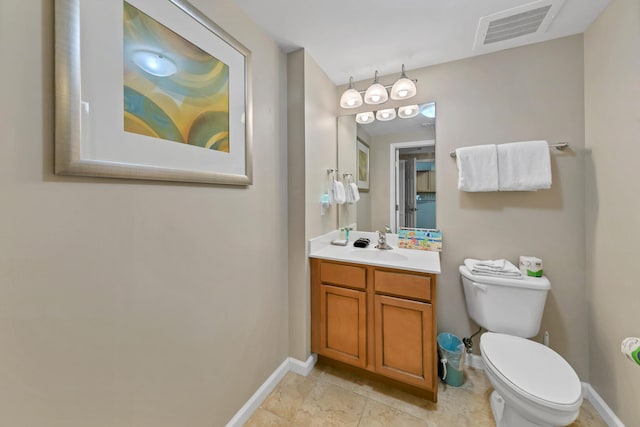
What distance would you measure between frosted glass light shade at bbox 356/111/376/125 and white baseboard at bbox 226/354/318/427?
1.97m

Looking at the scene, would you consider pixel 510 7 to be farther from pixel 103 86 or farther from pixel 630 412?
pixel 630 412

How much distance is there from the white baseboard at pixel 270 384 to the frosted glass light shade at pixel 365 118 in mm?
1966

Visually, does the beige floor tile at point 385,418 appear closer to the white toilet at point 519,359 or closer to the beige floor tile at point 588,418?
the white toilet at point 519,359

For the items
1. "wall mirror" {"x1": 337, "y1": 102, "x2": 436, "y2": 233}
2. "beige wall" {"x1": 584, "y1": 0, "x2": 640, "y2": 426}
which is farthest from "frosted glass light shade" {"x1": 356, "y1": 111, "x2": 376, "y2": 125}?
"beige wall" {"x1": 584, "y1": 0, "x2": 640, "y2": 426}

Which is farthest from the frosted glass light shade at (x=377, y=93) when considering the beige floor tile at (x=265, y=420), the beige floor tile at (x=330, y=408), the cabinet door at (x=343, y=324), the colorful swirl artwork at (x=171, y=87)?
the beige floor tile at (x=265, y=420)

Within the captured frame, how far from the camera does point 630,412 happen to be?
1.23 m

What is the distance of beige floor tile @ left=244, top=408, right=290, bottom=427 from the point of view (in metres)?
1.39

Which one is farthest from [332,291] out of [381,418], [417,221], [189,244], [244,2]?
[244,2]

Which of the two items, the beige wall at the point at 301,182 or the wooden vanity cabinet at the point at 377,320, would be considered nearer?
the wooden vanity cabinet at the point at 377,320

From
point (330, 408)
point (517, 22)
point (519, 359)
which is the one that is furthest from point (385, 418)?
point (517, 22)

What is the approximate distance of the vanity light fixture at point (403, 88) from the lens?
1.80 metres

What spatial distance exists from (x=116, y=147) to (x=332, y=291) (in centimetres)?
144

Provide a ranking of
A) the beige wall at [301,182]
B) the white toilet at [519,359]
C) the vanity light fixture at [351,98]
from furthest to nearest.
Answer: the vanity light fixture at [351,98] < the beige wall at [301,182] < the white toilet at [519,359]

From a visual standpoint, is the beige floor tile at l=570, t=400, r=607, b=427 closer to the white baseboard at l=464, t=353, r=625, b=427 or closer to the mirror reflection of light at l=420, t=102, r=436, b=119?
the white baseboard at l=464, t=353, r=625, b=427
